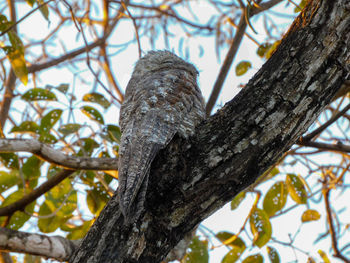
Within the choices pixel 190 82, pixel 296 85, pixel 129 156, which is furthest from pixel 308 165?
pixel 129 156

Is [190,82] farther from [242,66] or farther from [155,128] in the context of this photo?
[242,66]

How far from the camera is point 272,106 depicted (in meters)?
1.83

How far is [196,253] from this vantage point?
119 inches

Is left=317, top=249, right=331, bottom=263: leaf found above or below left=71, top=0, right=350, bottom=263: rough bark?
below

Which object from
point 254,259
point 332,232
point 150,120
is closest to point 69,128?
point 150,120

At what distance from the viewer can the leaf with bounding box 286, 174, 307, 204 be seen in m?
3.06

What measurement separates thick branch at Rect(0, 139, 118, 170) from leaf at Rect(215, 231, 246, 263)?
3.43 ft

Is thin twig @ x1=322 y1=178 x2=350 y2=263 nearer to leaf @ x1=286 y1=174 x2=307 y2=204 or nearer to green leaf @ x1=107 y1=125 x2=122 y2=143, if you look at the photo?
leaf @ x1=286 y1=174 x2=307 y2=204

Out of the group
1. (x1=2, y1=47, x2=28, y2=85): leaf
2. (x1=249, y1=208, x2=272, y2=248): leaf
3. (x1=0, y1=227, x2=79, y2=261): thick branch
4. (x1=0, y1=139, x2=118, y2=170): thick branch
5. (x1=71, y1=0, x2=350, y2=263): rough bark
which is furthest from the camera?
(x1=249, y1=208, x2=272, y2=248): leaf

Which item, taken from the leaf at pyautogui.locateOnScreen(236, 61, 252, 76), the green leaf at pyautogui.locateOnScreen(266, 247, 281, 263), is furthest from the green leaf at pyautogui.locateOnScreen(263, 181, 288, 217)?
the leaf at pyautogui.locateOnScreen(236, 61, 252, 76)

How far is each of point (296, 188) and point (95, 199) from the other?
4.93 ft

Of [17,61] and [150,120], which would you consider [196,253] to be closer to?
[150,120]

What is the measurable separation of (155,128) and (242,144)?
464 mm

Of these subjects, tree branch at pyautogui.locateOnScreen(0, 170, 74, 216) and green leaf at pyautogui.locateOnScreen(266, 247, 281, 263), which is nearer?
tree branch at pyautogui.locateOnScreen(0, 170, 74, 216)
